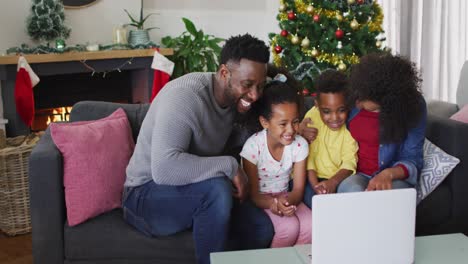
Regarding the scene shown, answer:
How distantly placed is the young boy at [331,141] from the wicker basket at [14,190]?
1.52 metres

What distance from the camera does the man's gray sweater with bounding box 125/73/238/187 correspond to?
5.85 feet

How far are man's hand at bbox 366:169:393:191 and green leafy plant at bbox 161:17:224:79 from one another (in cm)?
227

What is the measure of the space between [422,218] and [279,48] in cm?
150

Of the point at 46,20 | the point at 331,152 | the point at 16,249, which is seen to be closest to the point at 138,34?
A: the point at 46,20

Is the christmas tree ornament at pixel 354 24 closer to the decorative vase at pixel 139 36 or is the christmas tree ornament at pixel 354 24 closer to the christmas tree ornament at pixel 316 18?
the christmas tree ornament at pixel 316 18

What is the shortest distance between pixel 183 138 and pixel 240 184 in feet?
0.83

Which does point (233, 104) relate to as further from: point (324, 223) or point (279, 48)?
point (279, 48)

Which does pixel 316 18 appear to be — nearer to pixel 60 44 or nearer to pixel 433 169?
pixel 433 169

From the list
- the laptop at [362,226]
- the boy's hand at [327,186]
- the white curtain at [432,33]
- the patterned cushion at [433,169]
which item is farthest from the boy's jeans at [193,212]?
the white curtain at [432,33]

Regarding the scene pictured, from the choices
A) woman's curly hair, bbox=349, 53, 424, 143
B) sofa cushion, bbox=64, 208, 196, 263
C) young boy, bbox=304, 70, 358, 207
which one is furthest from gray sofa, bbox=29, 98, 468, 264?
woman's curly hair, bbox=349, 53, 424, 143

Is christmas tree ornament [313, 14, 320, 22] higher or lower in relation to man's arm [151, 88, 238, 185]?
higher

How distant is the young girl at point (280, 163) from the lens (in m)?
1.96

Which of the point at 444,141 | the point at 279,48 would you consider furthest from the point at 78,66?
the point at 444,141

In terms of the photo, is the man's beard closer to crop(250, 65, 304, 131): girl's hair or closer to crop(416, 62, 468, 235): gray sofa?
crop(250, 65, 304, 131): girl's hair
